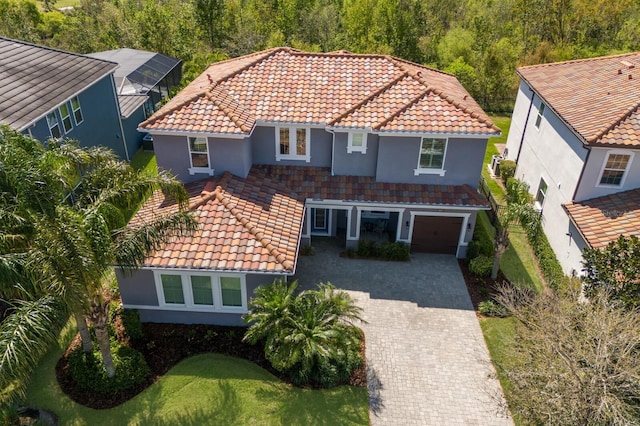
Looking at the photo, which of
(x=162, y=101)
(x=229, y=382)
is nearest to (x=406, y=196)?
(x=229, y=382)

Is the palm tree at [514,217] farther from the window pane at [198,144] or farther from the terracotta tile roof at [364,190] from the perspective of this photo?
the window pane at [198,144]

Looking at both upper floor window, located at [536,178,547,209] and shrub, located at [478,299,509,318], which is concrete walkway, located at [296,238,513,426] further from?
upper floor window, located at [536,178,547,209]

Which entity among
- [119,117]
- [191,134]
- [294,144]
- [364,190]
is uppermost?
[191,134]

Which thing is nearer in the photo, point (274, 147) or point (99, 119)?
point (274, 147)

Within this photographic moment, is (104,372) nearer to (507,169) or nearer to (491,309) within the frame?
(491,309)

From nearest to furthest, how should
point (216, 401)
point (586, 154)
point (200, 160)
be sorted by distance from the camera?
point (216, 401), point (586, 154), point (200, 160)

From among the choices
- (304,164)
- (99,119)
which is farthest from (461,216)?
(99,119)

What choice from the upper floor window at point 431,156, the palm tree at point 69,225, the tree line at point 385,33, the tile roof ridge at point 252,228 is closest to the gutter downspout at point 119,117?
the tree line at point 385,33
